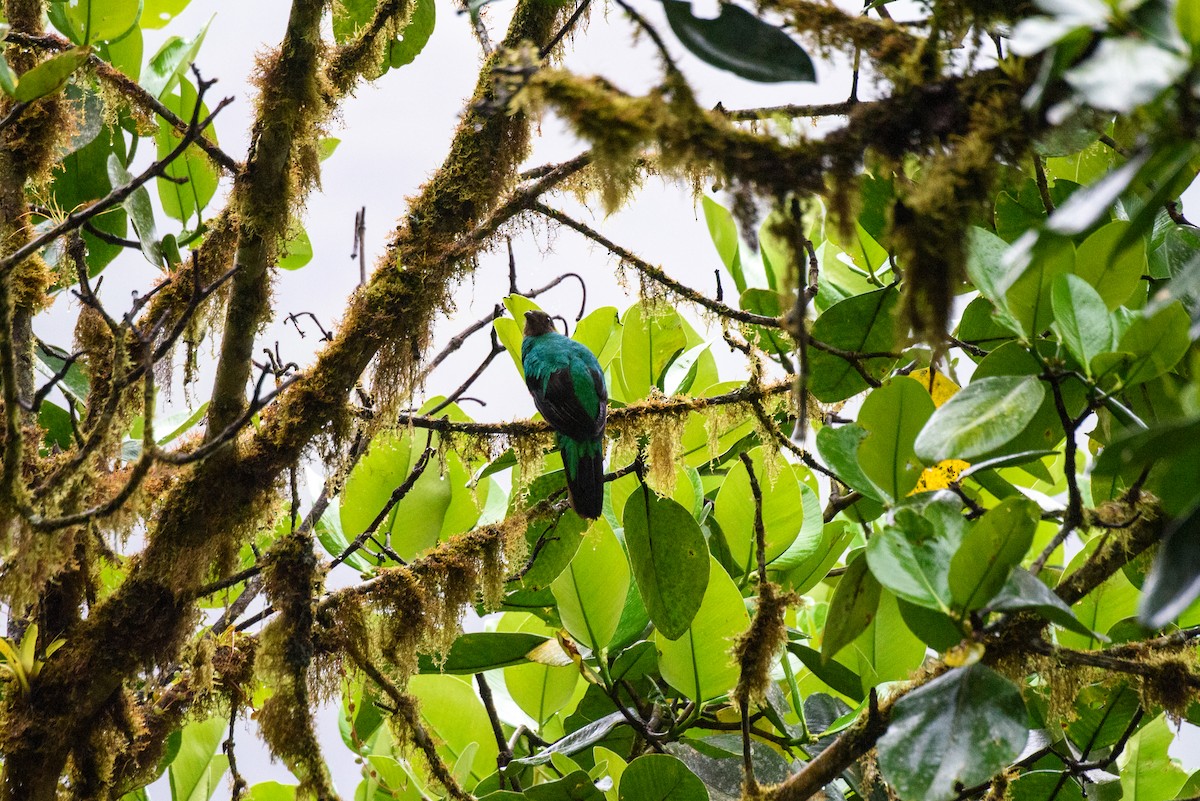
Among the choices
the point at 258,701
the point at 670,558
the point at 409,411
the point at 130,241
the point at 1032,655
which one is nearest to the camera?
the point at 1032,655

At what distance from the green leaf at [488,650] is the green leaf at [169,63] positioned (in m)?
1.41

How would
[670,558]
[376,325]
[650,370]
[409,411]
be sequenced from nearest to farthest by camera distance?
[670,558] → [376,325] → [409,411] → [650,370]

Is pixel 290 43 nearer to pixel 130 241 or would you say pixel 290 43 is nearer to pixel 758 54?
pixel 130 241

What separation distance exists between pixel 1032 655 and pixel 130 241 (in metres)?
2.07

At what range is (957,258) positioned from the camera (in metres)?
0.81

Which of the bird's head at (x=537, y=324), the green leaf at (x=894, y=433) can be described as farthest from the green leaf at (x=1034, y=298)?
the bird's head at (x=537, y=324)

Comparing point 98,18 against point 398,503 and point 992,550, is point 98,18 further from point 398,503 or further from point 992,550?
point 992,550

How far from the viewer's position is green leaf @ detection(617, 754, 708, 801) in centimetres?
155

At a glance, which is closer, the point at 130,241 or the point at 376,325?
the point at 376,325

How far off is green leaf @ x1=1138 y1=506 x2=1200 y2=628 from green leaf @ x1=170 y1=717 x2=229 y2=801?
1.91m

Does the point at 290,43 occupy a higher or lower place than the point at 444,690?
higher

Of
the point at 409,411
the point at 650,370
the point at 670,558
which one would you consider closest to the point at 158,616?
the point at 409,411

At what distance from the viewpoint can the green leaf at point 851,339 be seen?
1757 mm

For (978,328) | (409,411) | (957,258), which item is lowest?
(957,258)
